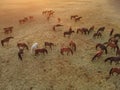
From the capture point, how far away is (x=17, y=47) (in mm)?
14203

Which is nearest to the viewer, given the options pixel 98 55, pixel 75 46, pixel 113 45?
pixel 98 55

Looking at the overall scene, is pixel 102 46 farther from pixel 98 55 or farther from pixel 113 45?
pixel 98 55

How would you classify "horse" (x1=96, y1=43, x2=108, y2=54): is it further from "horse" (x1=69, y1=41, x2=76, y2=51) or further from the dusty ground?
"horse" (x1=69, y1=41, x2=76, y2=51)

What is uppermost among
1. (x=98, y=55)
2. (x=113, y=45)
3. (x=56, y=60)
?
(x=113, y=45)

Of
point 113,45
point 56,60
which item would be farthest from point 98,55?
point 56,60

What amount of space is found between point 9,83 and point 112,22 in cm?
813

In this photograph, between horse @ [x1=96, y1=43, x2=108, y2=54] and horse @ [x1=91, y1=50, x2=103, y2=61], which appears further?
horse @ [x1=96, y1=43, x2=108, y2=54]

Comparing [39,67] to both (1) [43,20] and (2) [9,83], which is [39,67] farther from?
(1) [43,20]

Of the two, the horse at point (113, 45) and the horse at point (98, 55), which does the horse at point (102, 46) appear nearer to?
the horse at point (113, 45)

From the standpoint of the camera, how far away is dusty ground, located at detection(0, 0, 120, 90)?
1154cm

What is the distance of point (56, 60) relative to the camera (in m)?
13.0

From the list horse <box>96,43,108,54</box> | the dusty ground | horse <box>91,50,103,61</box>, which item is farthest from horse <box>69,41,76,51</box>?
horse <box>91,50,103,61</box>

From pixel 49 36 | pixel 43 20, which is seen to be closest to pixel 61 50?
pixel 49 36

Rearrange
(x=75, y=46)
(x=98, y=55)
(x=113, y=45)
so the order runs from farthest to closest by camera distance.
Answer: (x=75, y=46), (x=113, y=45), (x=98, y=55)
